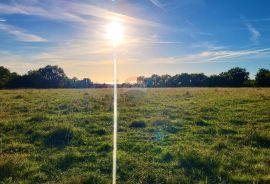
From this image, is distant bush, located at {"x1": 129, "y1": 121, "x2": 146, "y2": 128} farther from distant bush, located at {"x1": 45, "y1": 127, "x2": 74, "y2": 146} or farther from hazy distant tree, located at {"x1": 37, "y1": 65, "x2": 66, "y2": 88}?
hazy distant tree, located at {"x1": 37, "y1": 65, "x2": 66, "y2": 88}

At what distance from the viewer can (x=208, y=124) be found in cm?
1738

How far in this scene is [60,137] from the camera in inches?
550

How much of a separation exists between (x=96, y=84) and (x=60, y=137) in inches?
3186

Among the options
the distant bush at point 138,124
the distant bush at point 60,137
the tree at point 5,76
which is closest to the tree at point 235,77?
the tree at point 5,76

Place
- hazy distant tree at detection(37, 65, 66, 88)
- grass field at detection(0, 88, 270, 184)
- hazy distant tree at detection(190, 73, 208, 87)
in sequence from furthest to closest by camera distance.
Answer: hazy distant tree at detection(190, 73, 208, 87) < hazy distant tree at detection(37, 65, 66, 88) < grass field at detection(0, 88, 270, 184)

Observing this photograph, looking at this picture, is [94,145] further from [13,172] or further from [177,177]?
[177,177]

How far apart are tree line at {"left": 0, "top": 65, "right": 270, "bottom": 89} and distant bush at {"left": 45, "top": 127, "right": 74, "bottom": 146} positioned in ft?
240

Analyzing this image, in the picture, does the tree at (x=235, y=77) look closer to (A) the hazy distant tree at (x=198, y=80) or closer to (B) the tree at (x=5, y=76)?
(A) the hazy distant tree at (x=198, y=80)

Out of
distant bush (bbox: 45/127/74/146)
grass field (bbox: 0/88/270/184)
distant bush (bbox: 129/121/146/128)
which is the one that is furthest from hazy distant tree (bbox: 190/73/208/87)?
distant bush (bbox: 45/127/74/146)

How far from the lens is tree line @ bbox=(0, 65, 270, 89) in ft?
313

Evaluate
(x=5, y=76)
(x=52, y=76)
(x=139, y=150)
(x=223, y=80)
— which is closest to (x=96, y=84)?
(x=52, y=76)

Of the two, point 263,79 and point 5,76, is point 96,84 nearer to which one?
point 5,76

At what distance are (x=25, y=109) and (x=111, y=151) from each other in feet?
44.0

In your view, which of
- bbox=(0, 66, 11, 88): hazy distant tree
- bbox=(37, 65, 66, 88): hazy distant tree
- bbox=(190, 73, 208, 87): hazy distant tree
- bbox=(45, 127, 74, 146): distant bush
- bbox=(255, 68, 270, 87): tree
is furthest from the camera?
bbox=(190, 73, 208, 87): hazy distant tree
